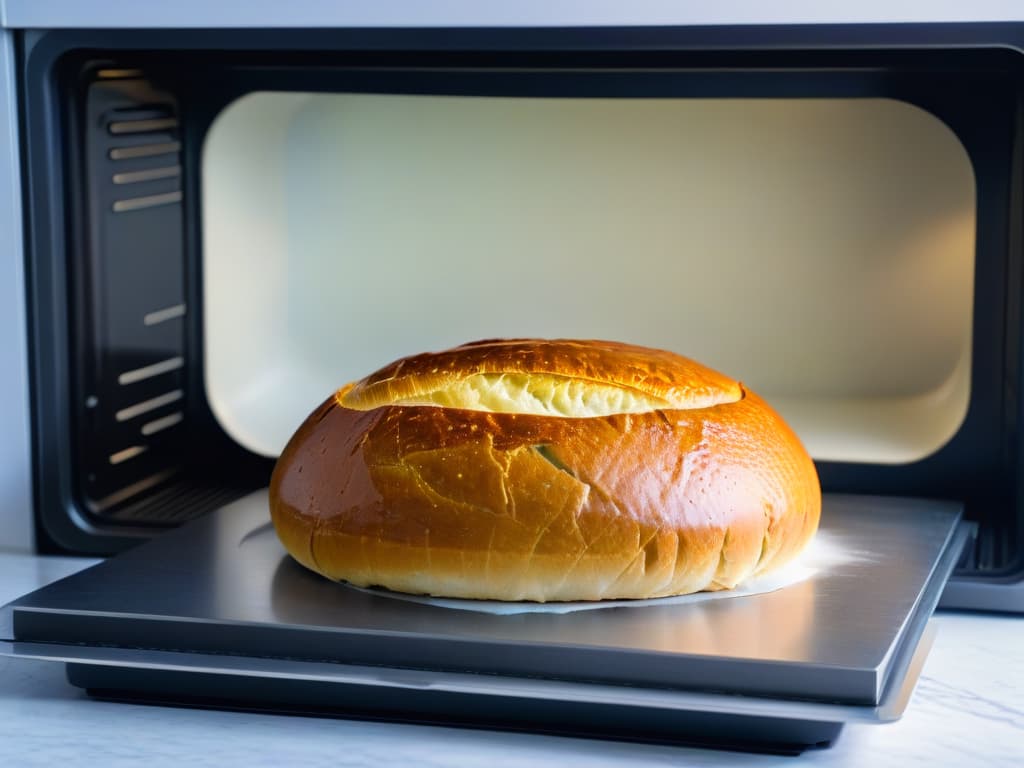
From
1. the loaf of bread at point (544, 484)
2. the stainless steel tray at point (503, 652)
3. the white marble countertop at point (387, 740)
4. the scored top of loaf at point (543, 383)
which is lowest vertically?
the white marble countertop at point (387, 740)

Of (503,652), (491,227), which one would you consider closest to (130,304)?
(491,227)

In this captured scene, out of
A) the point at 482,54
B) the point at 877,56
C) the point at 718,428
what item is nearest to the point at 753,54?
the point at 877,56

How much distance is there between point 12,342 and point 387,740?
0.55 m

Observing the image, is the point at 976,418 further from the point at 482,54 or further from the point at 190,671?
the point at 190,671

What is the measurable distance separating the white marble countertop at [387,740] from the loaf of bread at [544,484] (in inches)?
4.2

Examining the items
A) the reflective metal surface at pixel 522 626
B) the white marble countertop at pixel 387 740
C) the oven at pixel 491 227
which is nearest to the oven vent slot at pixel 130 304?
the oven at pixel 491 227

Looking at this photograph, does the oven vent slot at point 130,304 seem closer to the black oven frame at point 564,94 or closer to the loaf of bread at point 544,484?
the black oven frame at point 564,94

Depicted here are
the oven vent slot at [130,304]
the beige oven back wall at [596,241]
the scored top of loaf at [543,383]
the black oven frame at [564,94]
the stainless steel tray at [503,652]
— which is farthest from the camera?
the beige oven back wall at [596,241]

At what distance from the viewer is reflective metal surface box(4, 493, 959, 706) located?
75cm

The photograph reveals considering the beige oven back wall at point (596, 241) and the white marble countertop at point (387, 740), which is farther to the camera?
the beige oven back wall at point (596, 241)

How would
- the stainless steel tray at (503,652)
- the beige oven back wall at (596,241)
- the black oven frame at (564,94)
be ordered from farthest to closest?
the beige oven back wall at (596,241) < the black oven frame at (564,94) < the stainless steel tray at (503,652)

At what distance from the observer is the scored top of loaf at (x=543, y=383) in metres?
0.89

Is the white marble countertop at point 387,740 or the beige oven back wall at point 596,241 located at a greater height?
the beige oven back wall at point 596,241

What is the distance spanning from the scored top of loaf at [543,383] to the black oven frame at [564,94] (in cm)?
25
